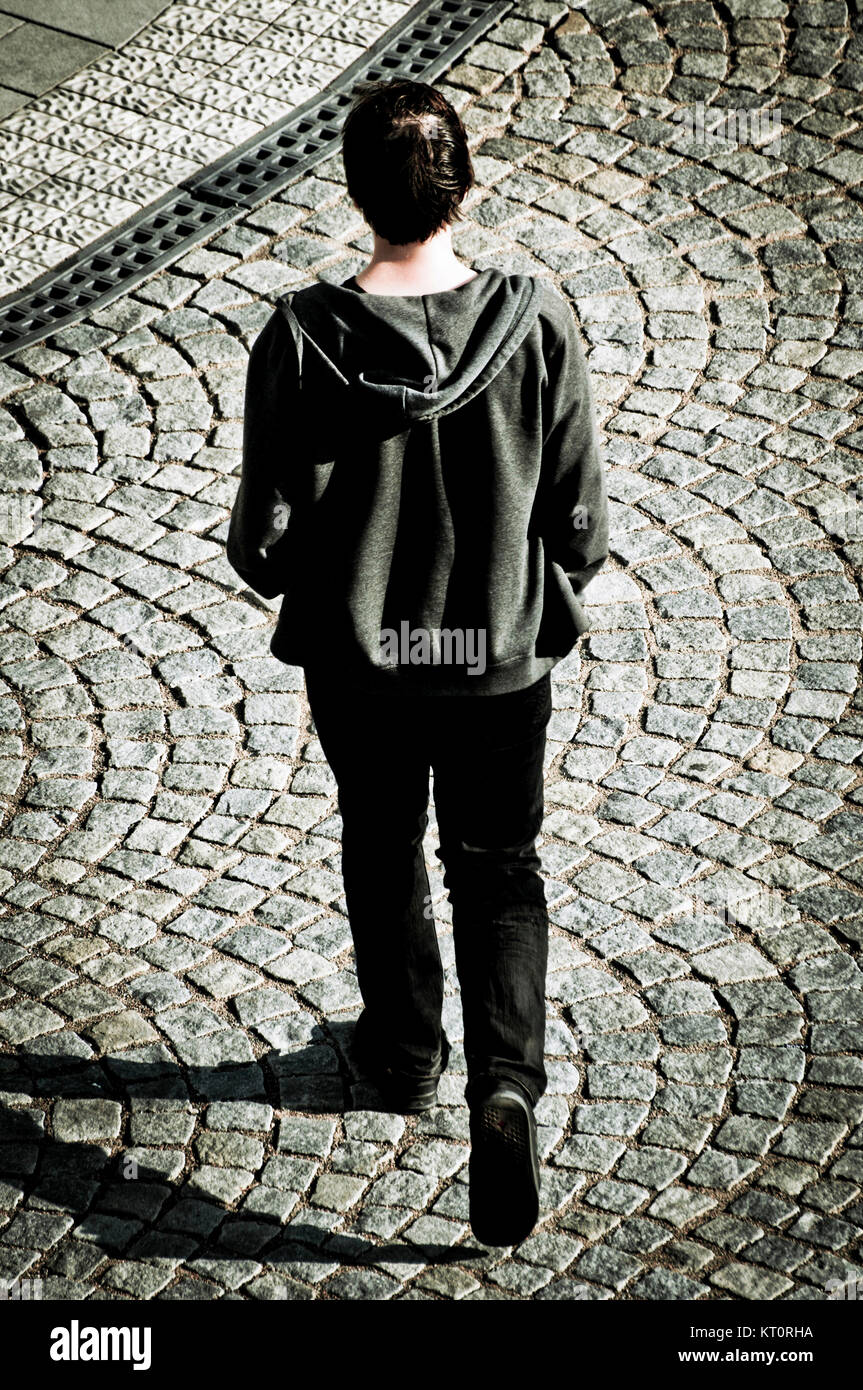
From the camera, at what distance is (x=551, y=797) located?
470 centimetres

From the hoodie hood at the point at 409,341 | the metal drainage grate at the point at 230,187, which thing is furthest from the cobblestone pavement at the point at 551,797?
the hoodie hood at the point at 409,341

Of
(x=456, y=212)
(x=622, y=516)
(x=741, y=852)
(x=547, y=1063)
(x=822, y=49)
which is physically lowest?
(x=547, y=1063)

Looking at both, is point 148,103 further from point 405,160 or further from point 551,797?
point 405,160

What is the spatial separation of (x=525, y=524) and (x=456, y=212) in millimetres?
596

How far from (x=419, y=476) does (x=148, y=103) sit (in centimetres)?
514

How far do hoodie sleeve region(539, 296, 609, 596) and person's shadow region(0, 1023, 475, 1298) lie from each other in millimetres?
1461

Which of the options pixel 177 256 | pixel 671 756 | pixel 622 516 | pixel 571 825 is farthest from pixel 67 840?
pixel 177 256

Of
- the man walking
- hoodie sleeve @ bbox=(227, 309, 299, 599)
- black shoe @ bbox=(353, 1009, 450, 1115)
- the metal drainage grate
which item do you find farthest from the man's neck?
the metal drainage grate

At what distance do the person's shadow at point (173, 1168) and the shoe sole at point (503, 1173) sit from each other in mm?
402

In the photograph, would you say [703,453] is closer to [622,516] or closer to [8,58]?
[622,516]

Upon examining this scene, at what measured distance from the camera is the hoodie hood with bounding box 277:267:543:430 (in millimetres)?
2928

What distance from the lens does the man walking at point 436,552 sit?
2.94 meters

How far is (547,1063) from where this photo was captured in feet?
13.1

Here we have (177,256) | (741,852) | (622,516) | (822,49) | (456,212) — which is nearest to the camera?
(456,212)
